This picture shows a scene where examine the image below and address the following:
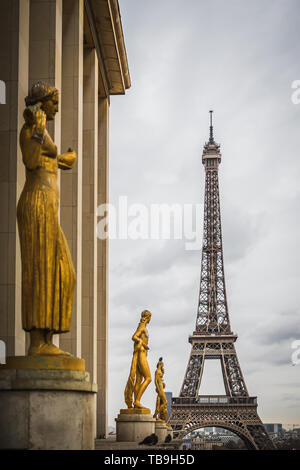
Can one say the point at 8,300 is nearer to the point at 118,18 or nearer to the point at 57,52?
the point at 57,52

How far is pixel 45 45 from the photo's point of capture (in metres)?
17.7

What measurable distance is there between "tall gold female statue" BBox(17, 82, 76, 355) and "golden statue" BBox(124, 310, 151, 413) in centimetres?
1197

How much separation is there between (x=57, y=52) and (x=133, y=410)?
9.83 meters

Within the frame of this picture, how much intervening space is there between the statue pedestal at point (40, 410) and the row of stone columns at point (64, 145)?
617 centimetres

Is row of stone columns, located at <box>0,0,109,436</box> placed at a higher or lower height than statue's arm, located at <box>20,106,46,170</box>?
higher

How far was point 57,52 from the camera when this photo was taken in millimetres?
17766

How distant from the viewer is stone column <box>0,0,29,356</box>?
14047mm

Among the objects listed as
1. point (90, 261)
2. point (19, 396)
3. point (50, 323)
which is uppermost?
point (90, 261)

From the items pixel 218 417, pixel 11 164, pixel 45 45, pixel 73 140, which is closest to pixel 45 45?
pixel 45 45

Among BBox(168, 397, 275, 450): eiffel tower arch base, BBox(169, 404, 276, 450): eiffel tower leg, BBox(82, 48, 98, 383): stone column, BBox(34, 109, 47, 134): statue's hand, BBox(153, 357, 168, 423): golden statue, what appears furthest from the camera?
BBox(168, 397, 275, 450): eiffel tower arch base

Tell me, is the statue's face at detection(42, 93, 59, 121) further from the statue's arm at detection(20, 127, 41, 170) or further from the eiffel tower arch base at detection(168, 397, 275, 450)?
the eiffel tower arch base at detection(168, 397, 275, 450)

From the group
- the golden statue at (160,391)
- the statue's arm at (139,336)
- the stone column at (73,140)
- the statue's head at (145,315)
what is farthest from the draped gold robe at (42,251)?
the golden statue at (160,391)

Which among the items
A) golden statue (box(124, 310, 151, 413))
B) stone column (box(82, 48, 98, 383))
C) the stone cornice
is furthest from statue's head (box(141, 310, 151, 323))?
the stone cornice

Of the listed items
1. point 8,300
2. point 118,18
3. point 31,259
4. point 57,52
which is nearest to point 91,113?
point 118,18
